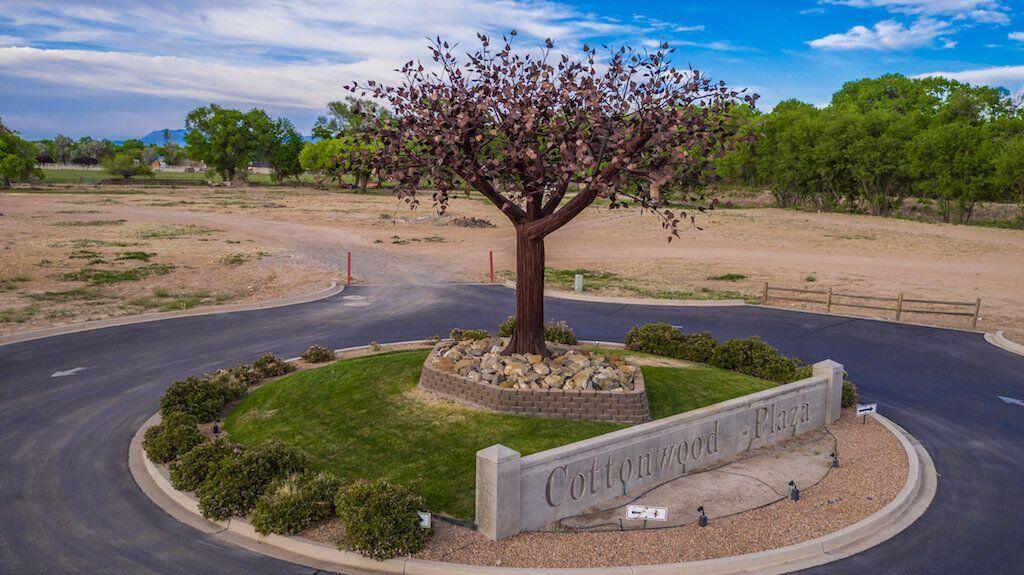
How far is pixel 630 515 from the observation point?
10.4m

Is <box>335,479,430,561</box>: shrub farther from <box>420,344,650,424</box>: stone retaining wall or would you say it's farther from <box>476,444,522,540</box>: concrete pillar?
<box>420,344,650,424</box>: stone retaining wall

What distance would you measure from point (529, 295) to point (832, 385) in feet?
24.5

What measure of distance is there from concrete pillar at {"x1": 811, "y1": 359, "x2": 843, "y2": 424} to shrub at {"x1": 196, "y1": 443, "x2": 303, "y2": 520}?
11823 mm

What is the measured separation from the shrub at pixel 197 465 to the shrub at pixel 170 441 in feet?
1.80

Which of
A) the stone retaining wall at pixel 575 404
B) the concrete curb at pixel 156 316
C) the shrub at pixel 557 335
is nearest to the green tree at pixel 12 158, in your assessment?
the concrete curb at pixel 156 316

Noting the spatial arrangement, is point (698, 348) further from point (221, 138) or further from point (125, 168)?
point (125, 168)

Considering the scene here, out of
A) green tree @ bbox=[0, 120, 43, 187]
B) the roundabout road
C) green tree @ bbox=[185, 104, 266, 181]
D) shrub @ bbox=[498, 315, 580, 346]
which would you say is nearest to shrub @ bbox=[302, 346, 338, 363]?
the roundabout road

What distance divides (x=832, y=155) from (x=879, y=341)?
234 feet

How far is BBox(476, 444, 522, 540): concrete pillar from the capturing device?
394 inches

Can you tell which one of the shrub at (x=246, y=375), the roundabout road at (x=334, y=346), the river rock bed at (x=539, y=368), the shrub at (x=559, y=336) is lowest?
the roundabout road at (x=334, y=346)

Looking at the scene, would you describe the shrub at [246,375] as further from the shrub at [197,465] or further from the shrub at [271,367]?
the shrub at [197,465]

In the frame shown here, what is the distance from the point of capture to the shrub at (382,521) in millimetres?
9820

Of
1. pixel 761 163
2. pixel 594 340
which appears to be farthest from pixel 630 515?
pixel 761 163

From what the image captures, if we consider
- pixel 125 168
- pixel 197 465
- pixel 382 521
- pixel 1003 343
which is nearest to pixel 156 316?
pixel 197 465
